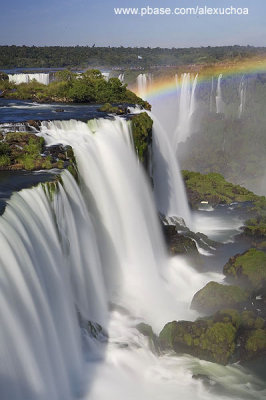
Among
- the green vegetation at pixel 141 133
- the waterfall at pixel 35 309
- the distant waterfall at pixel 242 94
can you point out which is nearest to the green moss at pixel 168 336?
the waterfall at pixel 35 309

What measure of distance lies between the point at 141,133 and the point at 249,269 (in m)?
7.68

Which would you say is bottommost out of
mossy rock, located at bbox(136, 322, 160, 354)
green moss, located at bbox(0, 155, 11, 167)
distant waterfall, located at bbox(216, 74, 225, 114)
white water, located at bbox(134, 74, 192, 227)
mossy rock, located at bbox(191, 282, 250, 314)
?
mossy rock, located at bbox(136, 322, 160, 354)

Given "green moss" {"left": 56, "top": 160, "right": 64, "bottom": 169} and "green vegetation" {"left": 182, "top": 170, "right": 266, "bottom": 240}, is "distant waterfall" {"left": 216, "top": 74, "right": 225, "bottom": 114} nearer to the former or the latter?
"green vegetation" {"left": 182, "top": 170, "right": 266, "bottom": 240}

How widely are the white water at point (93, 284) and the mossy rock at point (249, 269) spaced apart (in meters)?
0.80

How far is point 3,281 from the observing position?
8.48 m

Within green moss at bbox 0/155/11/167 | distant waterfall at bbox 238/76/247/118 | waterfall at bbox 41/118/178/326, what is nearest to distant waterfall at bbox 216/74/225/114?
distant waterfall at bbox 238/76/247/118

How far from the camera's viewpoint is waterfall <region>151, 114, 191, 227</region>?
25.4 m

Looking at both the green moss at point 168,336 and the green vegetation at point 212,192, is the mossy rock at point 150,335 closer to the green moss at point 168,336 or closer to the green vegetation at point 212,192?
the green moss at point 168,336

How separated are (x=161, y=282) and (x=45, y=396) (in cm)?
858

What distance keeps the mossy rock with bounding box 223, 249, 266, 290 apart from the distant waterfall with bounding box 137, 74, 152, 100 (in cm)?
4035

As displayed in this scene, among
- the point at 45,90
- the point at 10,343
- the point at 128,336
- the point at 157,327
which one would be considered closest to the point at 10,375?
the point at 10,343

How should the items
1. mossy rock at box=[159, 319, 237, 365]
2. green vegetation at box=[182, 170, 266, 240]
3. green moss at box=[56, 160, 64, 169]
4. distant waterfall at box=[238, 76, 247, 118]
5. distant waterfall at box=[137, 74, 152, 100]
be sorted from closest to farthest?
mossy rock at box=[159, 319, 237, 365] < green moss at box=[56, 160, 64, 169] < green vegetation at box=[182, 170, 266, 240] < distant waterfall at box=[238, 76, 247, 118] < distant waterfall at box=[137, 74, 152, 100]

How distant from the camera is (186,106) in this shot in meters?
54.9

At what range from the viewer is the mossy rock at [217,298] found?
49.2 ft
